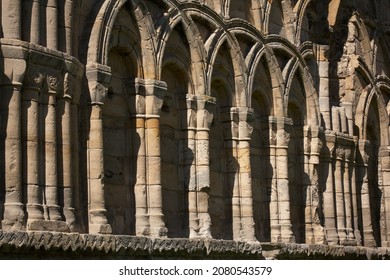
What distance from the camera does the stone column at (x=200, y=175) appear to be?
17.6 metres

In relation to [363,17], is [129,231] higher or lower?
lower

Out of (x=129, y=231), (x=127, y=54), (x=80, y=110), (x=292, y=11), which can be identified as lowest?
→ (x=129, y=231)

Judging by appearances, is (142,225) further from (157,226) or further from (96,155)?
(96,155)

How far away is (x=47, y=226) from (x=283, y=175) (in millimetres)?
7243

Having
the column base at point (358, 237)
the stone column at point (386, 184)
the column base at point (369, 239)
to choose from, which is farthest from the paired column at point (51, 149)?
the stone column at point (386, 184)

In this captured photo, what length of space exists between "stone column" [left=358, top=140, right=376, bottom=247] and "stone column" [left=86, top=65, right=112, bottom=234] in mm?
9447

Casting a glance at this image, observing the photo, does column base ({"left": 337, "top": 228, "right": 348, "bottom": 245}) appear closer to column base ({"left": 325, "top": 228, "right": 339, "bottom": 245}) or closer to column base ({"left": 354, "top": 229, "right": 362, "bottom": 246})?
column base ({"left": 325, "top": 228, "right": 339, "bottom": 245})

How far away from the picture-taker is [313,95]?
70.5 feet

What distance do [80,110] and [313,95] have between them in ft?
23.2

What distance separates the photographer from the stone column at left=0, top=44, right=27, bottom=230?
13594mm

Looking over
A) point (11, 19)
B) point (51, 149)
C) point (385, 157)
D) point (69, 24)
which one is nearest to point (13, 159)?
point (51, 149)

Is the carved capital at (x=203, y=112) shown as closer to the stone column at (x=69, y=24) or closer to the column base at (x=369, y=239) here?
the stone column at (x=69, y=24)

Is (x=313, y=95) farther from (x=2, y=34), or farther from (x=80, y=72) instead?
(x=2, y=34)

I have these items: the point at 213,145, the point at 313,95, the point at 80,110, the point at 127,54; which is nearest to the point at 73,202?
the point at 80,110
